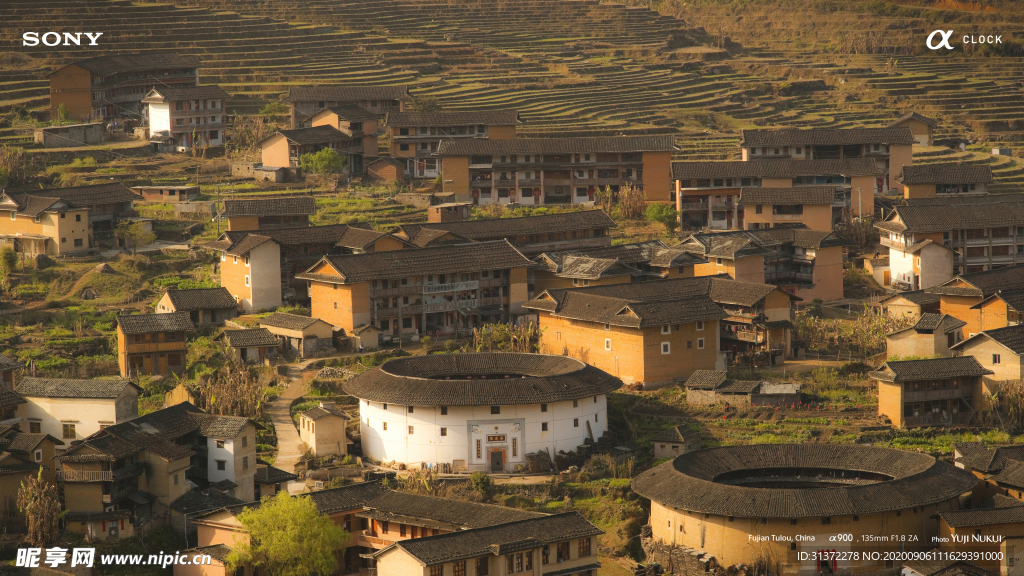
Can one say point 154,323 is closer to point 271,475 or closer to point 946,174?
point 271,475

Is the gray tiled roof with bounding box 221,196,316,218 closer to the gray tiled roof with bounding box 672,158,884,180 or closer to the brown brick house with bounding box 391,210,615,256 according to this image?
the brown brick house with bounding box 391,210,615,256

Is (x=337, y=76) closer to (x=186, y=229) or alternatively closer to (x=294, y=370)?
(x=186, y=229)

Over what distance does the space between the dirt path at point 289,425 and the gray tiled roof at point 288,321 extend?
1810mm

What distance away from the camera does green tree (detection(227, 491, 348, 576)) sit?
116 feet

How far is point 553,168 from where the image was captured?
76.1 metres

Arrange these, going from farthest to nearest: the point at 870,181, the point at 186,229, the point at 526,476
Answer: the point at 870,181 < the point at 186,229 < the point at 526,476

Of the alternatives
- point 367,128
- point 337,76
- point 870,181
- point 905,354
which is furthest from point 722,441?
point 337,76

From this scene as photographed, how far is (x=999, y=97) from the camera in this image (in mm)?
94938

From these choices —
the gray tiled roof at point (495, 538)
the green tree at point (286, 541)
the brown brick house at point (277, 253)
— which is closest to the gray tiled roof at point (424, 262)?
the brown brick house at point (277, 253)

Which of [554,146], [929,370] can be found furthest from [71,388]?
[554,146]

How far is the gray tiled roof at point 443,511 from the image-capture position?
121ft

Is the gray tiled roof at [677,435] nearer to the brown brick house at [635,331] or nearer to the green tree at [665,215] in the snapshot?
the brown brick house at [635,331]

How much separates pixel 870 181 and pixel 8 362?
4378 cm

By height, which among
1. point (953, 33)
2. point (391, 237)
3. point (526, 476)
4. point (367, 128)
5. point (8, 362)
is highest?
point (953, 33)
